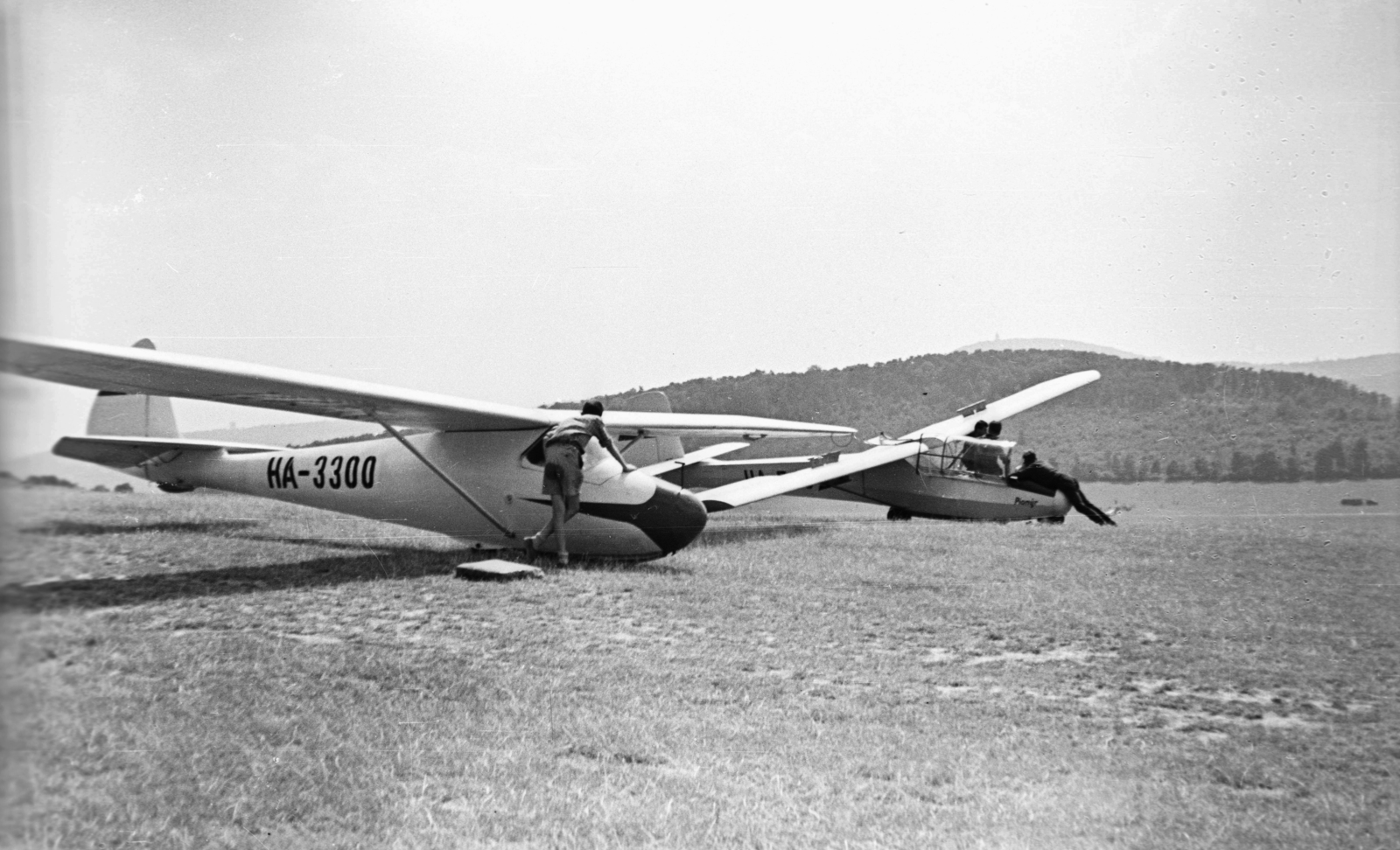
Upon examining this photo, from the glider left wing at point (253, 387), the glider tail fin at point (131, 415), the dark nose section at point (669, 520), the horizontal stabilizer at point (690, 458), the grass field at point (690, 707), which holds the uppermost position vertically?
the glider left wing at point (253, 387)

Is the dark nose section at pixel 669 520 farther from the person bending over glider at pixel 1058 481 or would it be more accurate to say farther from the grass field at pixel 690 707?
the person bending over glider at pixel 1058 481

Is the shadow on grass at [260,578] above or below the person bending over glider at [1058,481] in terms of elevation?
below

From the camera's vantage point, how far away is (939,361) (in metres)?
4.88

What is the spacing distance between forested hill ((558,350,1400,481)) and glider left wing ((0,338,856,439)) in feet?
3.06

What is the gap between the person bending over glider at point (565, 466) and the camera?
4.19 meters

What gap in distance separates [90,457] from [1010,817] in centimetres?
250

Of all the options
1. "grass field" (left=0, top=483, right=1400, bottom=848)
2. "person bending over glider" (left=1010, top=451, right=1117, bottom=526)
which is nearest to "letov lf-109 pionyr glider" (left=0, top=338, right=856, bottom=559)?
"grass field" (left=0, top=483, right=1400, bottom=848)

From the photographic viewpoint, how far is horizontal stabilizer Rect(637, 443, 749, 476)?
864 cm

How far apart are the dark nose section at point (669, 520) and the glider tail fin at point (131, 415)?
228cm

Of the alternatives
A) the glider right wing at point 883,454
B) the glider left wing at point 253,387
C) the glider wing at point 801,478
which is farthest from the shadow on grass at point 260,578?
the glider right wing at point 883,454

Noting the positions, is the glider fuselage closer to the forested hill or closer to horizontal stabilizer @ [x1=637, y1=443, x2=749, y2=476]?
the forested hill

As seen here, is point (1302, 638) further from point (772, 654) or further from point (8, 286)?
point (8, 286)

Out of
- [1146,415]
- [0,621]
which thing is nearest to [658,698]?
[0,621]

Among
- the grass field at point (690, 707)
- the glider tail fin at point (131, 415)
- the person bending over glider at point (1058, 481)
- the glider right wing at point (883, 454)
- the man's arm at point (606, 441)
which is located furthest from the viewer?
the glider right wing at point (883, 454)
